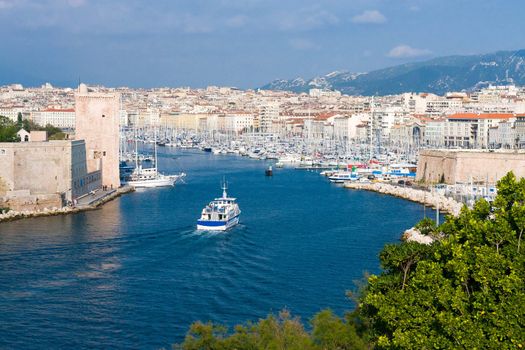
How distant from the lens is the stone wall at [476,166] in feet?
68.6

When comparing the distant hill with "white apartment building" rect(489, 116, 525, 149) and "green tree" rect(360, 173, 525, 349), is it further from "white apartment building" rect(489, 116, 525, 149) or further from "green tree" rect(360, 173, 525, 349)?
"green tree" rect(360, 173, 525, 349)

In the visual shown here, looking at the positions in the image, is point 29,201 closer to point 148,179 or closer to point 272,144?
point 148,179

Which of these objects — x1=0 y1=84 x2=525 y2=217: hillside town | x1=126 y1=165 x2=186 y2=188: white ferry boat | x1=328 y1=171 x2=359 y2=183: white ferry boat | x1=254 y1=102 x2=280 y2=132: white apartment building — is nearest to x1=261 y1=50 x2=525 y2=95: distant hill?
x1=0 y1=84 x2=525 y2=217: hillside town

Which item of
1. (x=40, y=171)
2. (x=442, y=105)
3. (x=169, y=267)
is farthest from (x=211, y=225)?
(x=442, y=105)

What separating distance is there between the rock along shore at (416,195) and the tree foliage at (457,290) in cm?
1031

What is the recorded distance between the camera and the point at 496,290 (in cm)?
504

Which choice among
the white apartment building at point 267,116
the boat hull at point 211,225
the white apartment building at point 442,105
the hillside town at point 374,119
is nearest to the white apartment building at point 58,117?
the hillside town at point 374,119

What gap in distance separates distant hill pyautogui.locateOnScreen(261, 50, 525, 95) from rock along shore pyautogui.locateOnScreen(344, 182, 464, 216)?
84.0 meters

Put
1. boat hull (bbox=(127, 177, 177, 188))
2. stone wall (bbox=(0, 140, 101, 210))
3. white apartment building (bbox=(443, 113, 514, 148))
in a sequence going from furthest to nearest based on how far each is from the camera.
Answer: white apartment building (bbox=(443, 113, 514, 148))
boat hull (bbox=(127, 177, 177, 188))
stone wall (bbox=(0, 140, 101, 210))

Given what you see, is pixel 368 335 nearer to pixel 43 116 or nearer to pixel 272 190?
pixel 272 190

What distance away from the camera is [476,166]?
21.5 m

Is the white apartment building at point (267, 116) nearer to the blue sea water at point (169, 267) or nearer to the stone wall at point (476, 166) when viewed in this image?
the stone wall at point (476, 166)

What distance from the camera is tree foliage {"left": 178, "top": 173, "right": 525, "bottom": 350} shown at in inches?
195

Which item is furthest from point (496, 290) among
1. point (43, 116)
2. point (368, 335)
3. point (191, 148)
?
point (43, 116)
